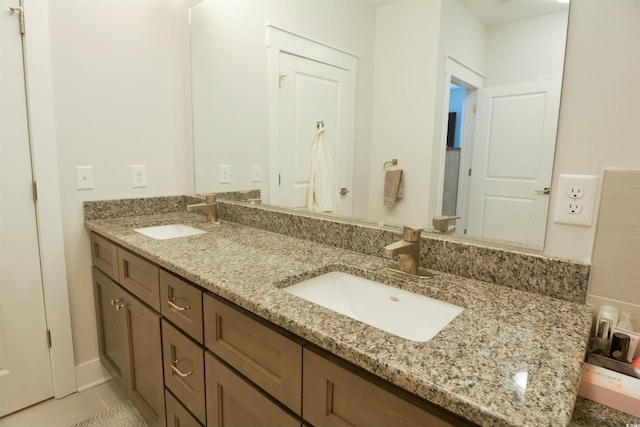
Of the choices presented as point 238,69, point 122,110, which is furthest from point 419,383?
point 122,110

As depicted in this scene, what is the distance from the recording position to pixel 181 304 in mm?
1152

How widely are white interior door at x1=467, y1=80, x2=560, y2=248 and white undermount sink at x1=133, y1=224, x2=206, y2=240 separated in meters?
1.28

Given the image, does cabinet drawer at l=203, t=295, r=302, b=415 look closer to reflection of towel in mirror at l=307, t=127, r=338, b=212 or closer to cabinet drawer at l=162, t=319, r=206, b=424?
cabinet drawer at l=162, t=319, r=206, b=424

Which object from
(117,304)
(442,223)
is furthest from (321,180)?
(117,304)

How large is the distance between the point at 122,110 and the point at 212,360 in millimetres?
1470

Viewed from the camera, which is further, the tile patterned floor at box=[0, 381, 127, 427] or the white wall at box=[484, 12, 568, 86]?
the tile patterned floor at box=[0, 381, 127, 427]

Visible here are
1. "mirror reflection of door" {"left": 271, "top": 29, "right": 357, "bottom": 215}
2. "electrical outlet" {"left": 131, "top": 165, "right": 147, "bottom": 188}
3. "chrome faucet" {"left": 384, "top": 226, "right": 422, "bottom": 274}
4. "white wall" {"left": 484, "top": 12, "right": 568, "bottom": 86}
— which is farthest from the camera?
"electrical outlet" {"left": 131, "top": 165, "right": 147, "bottom": 188}

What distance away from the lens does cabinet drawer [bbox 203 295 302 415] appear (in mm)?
771

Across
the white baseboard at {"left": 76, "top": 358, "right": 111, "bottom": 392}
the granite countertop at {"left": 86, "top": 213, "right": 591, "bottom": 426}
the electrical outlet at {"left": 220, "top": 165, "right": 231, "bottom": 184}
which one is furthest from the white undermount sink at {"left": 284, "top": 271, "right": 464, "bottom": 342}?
the white baseboard at {"left": 76, "top": 358, "right": 111, "bottom": 392}

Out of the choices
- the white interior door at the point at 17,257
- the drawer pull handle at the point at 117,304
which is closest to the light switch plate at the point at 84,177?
the white interior door at the point at 17,257

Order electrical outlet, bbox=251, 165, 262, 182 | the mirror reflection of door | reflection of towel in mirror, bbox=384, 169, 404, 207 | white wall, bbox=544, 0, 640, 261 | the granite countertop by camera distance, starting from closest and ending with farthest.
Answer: the granite countertop
white wall, bbox=544, 0, 640, 261
reflection of towel in mirror, bbox=384, 169, 404, 207
the mirror reflection of door
electrical outlet, bbox=251, 165, 262, 182

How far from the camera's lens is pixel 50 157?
5.33ft

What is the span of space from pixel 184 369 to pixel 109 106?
1394mm

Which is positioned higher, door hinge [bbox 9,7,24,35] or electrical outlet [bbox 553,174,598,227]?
door hinge [bbox 9,7,24,35]
